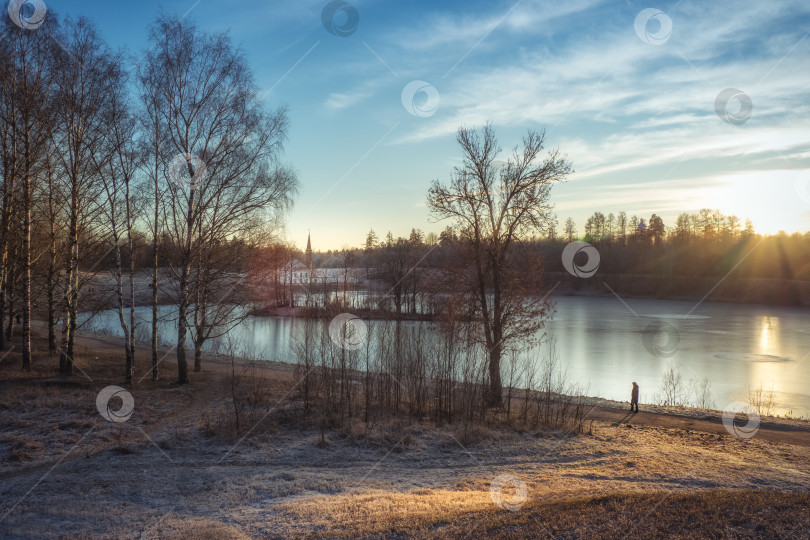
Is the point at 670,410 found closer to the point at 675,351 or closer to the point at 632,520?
the point at 632,520

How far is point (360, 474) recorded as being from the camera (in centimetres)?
988

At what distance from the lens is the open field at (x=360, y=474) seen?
272 inches

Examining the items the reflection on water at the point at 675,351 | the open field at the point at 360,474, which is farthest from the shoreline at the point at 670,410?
the reflection on water at the point at 675,351

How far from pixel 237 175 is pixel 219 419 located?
7.32 meters

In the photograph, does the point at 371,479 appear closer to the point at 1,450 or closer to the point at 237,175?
the point at 1,450

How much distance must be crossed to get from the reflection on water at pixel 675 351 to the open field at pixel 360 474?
193 inches

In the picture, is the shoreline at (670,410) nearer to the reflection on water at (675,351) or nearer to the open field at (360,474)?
the open field at (360,474)

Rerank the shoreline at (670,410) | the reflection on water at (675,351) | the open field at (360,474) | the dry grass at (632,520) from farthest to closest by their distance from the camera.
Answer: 1. the reflection on water at (675,351)
2. the shoreline at (670,410)
3. the open field at (360,474)
4. the dry grass at (632,520)

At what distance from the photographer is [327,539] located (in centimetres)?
651

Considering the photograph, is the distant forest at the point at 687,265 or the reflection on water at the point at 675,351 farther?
the distant forest at the point at 687,265

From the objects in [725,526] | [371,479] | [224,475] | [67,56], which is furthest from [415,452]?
[67,56]

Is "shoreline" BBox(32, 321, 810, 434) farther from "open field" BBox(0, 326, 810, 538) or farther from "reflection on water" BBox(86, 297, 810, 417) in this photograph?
"reflection on water" BBox(86, 297, 810, 417)

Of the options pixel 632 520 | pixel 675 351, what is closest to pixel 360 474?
pixel 632 520

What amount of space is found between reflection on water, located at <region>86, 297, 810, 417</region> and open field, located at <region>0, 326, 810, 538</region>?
4912 mm
